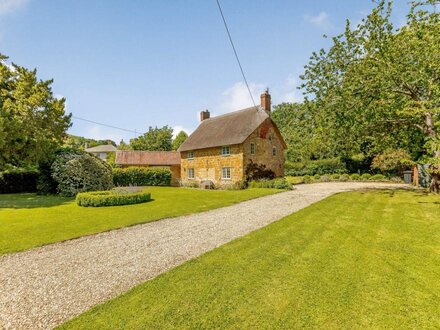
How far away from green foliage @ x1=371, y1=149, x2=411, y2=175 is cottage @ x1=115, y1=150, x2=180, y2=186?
27.0 m

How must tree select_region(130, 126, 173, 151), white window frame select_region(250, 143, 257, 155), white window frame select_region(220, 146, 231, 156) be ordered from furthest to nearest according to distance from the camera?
tree select_region(130, 126, 173, 151) < white window frame select_region(220, 146, 231, 156) < white window frame select_region(250, 143, 257, 155)

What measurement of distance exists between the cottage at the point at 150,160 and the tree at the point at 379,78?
83.0 feet

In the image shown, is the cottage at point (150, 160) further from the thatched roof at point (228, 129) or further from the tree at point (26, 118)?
the tree at point (26, 118)

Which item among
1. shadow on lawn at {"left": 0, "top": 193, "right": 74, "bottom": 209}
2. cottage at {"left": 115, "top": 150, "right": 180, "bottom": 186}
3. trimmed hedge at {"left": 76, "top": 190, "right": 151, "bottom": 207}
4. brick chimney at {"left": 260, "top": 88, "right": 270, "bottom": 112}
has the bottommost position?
shadow on lawn at {"left": 0, "top": 193, "right": 74, "bottom": 209}

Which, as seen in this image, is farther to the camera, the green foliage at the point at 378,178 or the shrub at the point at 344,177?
the shrub at the point at 344,177

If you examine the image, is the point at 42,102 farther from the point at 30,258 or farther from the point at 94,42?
the point at 30,258

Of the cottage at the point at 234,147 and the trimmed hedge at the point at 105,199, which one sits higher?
the cottage at the point at 234,147

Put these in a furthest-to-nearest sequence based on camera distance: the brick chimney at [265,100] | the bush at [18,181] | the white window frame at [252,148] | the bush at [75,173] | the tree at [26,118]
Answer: the brick chimney at [265,100], the white window frame at [252,148], the bush at [18,181], the bush at [75,173], the tree at [26,118]

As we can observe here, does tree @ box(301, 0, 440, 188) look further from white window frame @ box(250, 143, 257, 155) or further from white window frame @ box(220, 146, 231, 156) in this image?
white window frame @ box(220, 146, 231, 156)

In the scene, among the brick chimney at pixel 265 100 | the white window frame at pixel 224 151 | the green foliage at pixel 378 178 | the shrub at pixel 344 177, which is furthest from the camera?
the shrub at pixel 344 177

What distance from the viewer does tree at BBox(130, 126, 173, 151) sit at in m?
59.0

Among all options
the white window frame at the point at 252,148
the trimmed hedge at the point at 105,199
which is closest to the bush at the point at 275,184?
the white window frame at the point at 252,148

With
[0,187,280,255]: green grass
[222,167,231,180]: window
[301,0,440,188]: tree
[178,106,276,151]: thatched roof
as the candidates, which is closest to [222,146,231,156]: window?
[178,106,276,151]: thatched roof

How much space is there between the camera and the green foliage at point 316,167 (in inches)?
1369
